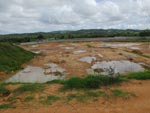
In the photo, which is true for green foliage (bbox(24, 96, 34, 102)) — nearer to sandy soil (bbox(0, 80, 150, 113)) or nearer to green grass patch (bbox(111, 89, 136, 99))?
sandy soil (bbox(0, 80, 150, 113))

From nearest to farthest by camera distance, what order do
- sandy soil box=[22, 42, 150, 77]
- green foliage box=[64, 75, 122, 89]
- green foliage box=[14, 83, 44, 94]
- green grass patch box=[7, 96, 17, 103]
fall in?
green grass patch box=[7, 96, 17, 103]
green foliage box=[14, 83, 44, 94]
green foliage box=[64, 75, 122, 89]
sandy soil box=[22, 42, 150, 77]

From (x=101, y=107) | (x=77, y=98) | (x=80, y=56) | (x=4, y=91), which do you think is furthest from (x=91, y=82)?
(x=80, y=56)

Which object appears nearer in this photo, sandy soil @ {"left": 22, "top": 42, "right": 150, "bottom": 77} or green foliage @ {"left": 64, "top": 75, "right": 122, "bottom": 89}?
green foliage @ {"left": 64, "top": 75, "right": 122, "bottom": 89}

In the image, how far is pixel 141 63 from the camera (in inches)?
1021

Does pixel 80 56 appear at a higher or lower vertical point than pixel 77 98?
lower

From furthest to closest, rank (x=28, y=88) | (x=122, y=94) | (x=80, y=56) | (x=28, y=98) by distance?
(x=80, y=56)
(x=28, y=88)
(x=28, y=98)
(x=122, y=94)

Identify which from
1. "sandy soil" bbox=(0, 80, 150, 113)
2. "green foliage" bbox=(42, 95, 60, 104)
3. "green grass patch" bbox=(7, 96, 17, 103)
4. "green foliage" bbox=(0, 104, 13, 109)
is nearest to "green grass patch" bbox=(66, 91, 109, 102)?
"sandy soil" bbox=(0, 80, 150, 113)

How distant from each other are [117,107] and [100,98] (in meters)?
1.21

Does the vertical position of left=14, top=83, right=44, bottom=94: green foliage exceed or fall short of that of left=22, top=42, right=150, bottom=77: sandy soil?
it exceeds it

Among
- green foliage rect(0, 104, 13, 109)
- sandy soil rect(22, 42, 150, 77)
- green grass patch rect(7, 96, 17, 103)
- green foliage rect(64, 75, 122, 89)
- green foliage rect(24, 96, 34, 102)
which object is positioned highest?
green foliage rect(64, 75, 122, 89)

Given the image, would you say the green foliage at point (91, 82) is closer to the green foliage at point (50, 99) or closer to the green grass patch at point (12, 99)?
the green foliage at point (50, 99)

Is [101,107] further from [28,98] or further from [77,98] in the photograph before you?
[28,98]

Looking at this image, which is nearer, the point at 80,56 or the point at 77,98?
the point at 77,98

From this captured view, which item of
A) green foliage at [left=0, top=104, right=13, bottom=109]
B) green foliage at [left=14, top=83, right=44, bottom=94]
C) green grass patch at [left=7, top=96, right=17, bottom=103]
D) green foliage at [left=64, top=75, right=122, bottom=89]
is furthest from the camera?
green foliage at [left=64, top=75, right=122, bottom=89]
